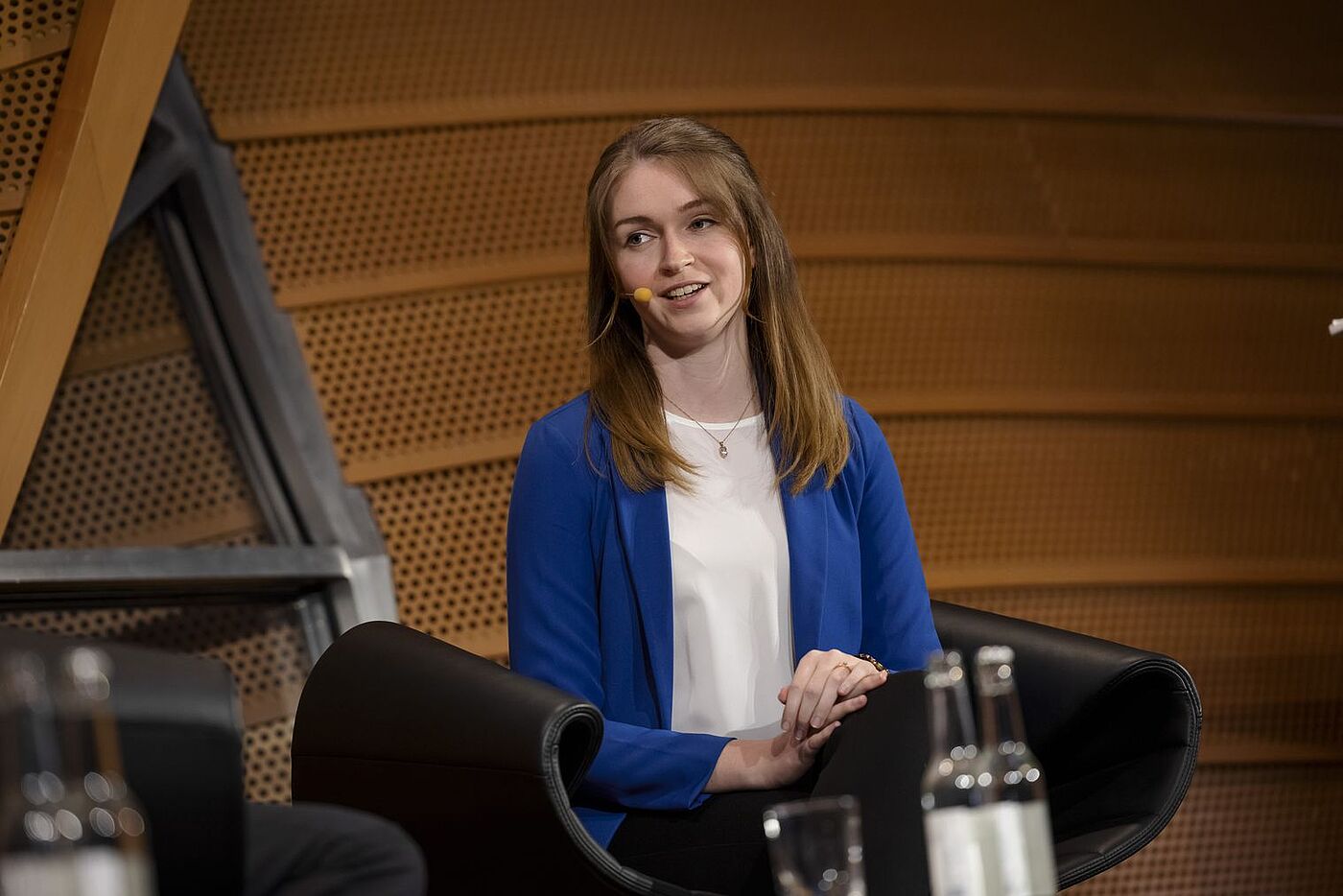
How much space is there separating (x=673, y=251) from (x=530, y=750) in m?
0.70

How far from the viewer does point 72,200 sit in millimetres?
2588

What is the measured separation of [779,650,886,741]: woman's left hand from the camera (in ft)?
5.64

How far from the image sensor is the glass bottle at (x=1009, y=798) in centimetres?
102

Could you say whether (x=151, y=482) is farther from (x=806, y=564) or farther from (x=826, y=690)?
(x=826, y=690)

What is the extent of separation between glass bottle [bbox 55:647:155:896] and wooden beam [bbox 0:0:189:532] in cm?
177

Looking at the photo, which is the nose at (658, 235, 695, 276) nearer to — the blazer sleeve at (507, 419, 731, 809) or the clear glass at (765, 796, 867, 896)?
the blazer sleeve at (507, 419, 731, 809)

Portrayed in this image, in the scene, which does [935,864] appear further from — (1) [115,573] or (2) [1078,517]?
(2) [1078,517]

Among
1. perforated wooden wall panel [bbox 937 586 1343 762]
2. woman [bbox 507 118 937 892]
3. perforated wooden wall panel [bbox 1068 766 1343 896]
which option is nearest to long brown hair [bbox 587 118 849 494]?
woman [bbox 507 118 937 892]

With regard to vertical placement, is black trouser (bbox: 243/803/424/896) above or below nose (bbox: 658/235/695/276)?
below

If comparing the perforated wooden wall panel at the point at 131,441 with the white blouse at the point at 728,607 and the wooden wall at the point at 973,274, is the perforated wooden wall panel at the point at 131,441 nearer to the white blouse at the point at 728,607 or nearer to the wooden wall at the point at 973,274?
the wooden wall at the point at 973,274

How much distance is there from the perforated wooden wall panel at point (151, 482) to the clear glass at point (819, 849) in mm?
2026

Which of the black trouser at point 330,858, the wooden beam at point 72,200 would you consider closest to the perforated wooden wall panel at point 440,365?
the wooden beam at point 72,200

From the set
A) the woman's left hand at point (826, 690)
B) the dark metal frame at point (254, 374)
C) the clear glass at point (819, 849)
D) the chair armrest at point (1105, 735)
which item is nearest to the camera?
the clear glass at point (819, 849)

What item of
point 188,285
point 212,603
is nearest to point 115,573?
point 212,603
